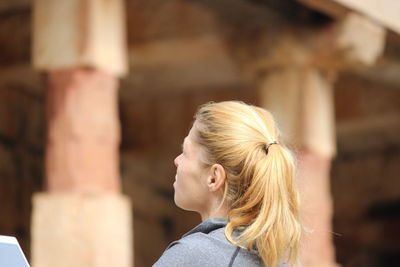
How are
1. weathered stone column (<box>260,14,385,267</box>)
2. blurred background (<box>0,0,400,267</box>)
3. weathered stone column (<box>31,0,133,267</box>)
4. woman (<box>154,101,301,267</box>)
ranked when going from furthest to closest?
weathered stone column (<box>260,14,385,267</box>) < blurred background (<box>0,0,400,267</box>) < weathered stone column (<box>31,0,133,267</box>) < woman (<box>154,101,301,267</box>)

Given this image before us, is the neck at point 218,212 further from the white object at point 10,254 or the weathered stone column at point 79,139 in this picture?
the weathered stone column at point 79,139

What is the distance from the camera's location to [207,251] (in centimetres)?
232

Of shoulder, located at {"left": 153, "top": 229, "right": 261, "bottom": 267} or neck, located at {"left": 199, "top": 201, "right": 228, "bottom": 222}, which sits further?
neck, located at {"left": 199, "top": 201, "right": 228, "bottom": 222}

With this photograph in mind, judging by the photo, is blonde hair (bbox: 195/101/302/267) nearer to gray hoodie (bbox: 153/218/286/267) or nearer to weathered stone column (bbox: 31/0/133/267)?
gray hoodie (bbox: 153/218/286/267)

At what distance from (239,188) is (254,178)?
0.05 metres

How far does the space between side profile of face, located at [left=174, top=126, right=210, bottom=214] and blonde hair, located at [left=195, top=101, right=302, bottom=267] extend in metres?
0.03

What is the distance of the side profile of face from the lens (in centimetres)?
253

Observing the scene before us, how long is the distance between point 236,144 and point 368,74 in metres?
10.2

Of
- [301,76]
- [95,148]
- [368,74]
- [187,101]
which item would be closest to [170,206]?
[187,101]

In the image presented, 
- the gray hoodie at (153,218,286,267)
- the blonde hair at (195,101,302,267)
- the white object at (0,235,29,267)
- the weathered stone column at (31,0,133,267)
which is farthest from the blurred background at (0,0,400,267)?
the white object at (0,235,29,267)

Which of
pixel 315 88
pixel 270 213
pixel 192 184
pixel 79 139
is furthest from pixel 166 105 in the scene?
pixel 270 213

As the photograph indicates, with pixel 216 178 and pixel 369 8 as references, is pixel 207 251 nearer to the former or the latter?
pixel 216 178

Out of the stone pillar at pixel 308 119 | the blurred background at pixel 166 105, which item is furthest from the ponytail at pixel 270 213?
the stone pillar at pixel 308 119

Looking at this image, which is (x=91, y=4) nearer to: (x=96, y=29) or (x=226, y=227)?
(x=96, y=29)
